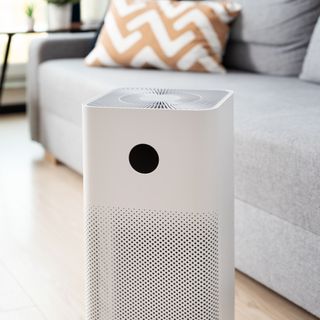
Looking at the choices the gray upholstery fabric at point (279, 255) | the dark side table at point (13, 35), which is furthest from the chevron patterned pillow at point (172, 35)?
the gray upholstery fabric at point (279, 255)

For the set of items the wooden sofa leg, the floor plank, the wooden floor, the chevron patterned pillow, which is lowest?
the floor plank

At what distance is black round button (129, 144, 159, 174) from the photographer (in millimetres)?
1444

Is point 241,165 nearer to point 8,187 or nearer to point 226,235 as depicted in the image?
point 226,235

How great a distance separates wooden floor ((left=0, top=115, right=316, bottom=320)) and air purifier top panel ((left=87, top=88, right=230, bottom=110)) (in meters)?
0.59

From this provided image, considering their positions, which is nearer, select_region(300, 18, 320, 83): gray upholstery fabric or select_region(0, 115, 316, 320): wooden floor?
select_region(0, 115, 316, 320): wooden floor

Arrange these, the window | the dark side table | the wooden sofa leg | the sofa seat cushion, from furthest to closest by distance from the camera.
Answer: the window < the dark side table < the wooden sofa leg < the sofa seat cushion

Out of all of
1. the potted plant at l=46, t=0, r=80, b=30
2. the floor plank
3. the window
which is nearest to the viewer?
the floor plank

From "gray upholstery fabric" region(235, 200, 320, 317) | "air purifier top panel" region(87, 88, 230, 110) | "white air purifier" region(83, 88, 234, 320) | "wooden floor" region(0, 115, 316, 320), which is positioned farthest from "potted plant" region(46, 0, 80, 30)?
"white air purifier" region(83, 88, 234, 320)

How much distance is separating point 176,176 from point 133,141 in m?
0.11

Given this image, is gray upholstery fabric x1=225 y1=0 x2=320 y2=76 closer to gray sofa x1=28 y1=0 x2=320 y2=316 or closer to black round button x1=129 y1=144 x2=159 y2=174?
gray sofa x1=28 y1=0 x2=320 y2=316

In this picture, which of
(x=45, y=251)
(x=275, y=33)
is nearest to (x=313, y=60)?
(x=275, y=33)

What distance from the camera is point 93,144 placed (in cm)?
148

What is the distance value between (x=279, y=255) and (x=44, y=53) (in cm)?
184

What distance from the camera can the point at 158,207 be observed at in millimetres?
1448
